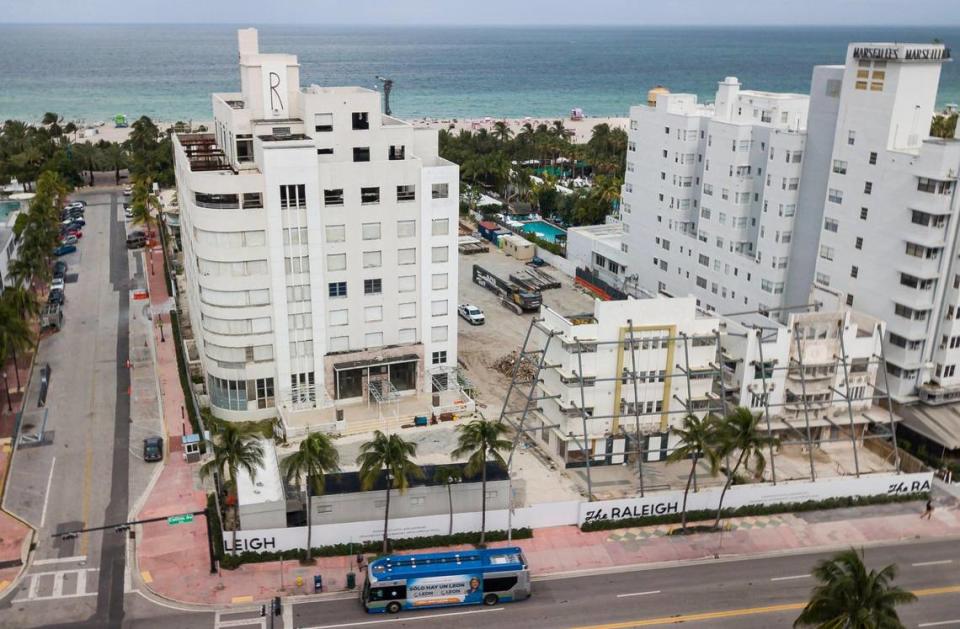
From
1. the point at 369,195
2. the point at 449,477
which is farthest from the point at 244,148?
the point at 449,477

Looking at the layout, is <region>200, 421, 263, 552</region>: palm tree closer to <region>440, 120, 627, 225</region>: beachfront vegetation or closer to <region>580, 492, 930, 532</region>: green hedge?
<region>580, 492, 930, 532</region>: green hedge

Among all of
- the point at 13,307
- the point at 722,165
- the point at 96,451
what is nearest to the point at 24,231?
the point at 13,307

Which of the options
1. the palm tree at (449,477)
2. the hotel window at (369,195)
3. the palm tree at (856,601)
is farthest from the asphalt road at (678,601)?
the hotel window at (369,195)

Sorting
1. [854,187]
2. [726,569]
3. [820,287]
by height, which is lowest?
[726,569]

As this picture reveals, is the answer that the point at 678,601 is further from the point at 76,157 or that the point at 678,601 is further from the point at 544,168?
the point at 76,157

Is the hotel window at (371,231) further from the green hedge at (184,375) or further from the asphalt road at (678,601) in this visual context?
the asphalt road at (678,601)

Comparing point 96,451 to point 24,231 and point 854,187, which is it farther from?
point 854,187

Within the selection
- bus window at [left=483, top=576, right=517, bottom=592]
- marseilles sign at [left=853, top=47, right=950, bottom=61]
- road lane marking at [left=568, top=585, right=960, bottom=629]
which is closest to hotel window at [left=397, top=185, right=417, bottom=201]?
bus window at [left=483, top=576, right=517, bottom=592]
